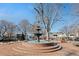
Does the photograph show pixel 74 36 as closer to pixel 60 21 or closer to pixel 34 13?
pixel 60 21

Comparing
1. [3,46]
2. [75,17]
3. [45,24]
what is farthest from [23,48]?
[75,17]

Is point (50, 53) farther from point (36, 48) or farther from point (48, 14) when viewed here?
point (48, 14)

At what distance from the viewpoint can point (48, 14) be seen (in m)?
3.62

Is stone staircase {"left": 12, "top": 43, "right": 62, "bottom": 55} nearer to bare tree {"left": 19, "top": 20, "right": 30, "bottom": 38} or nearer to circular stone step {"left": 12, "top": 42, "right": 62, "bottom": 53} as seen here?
circular stone step {"left": 12, "top": 42, "right": 62, "bottom": 53}

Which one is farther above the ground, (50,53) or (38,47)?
(38,47)

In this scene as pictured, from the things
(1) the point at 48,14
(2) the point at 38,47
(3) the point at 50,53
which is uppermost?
(1) the point at 48,14

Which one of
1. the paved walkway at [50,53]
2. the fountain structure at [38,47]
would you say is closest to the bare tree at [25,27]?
the fountain structure at [38,47]

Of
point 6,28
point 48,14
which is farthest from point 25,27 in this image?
point 48,14

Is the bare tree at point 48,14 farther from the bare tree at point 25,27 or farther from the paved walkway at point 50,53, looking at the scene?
the paved walkway at point 50,53

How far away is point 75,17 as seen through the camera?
11.8 feet

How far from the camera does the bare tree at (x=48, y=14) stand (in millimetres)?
3586

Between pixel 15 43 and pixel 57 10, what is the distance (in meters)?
1.03

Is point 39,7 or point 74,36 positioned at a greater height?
point 39,7

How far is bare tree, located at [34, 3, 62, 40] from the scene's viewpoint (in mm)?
3586
